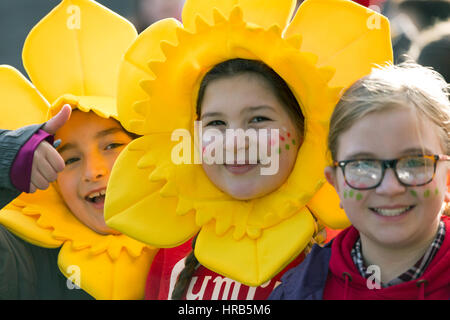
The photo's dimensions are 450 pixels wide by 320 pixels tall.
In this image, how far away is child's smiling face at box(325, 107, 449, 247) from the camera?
1.19 m

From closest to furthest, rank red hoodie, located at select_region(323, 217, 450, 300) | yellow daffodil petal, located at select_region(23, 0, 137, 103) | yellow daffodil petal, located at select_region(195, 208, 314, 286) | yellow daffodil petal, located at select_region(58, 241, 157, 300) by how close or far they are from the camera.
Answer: red hoodie, located at select_region(323, 217, 450, 300), yellow daffodil petal, located at select_region(195, 208, 314, 286), yellow daffodil petal, located at select_region(58, 241, 157, 300), yellow daffodil petal, located at select_region(23, 0, 137, 103)

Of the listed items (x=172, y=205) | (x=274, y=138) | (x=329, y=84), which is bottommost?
(x=172, y=205)

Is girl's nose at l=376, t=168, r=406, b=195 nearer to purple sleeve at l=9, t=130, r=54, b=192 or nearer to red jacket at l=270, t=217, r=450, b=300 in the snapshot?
red jacket at l=270, t=217, r=450, b=300

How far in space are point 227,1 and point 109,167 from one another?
541 millimetres

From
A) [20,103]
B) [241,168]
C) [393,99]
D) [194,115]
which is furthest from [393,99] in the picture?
[20,103]

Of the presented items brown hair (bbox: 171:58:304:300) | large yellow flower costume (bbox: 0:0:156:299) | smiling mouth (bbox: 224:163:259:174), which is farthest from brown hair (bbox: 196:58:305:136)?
large yellow flower costume (bbox: 0:0:156:299)

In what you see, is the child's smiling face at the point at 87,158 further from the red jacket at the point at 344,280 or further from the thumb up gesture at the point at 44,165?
the red jacket at the point at 344,280

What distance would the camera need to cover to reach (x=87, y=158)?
67.7 inches

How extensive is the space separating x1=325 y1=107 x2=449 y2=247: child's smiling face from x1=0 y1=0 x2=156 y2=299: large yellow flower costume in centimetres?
69

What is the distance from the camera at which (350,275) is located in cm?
127

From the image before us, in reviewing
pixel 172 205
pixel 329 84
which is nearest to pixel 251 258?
pixel 172 205

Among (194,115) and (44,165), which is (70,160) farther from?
(194,115)

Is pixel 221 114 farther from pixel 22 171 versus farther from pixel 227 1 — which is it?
pixel 22 171

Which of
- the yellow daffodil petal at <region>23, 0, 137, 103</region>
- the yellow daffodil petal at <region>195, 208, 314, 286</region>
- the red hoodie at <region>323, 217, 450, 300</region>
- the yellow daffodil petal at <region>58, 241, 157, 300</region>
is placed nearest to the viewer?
the red hoodie at <region>323, 217, 450, 300</region>
